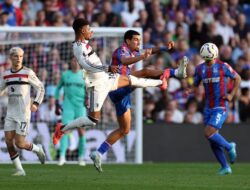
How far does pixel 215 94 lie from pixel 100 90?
2109 mm

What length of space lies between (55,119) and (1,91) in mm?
5989

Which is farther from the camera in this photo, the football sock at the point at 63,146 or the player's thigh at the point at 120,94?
the football sock at the point at 63,146

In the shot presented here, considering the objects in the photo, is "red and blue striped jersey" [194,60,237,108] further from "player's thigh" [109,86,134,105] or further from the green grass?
"player's thigh" [109,86,134,105]

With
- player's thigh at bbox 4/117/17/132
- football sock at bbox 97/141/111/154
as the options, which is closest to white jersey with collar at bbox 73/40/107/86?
football sock at bbox 97/141/111/154

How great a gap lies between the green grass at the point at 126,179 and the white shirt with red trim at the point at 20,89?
3.28ft

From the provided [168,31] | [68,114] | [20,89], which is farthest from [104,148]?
[168,31]

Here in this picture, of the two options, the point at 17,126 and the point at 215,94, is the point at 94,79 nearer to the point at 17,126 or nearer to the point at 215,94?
the point at 17,126

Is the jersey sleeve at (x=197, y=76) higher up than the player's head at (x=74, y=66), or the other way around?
the player's head at (x=74, y=66)

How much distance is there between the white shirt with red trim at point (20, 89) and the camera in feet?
48.8

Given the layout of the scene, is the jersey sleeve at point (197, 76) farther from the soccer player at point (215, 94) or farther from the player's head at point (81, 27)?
the player's head at point (81, 27)

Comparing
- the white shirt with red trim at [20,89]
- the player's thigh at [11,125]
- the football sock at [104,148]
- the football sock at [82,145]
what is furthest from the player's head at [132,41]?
the football sock at [82,145]

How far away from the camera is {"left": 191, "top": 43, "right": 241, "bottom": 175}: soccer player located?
1590cm

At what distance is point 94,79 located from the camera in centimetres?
1527

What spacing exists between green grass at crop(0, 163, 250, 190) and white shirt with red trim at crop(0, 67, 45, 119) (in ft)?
3.28
